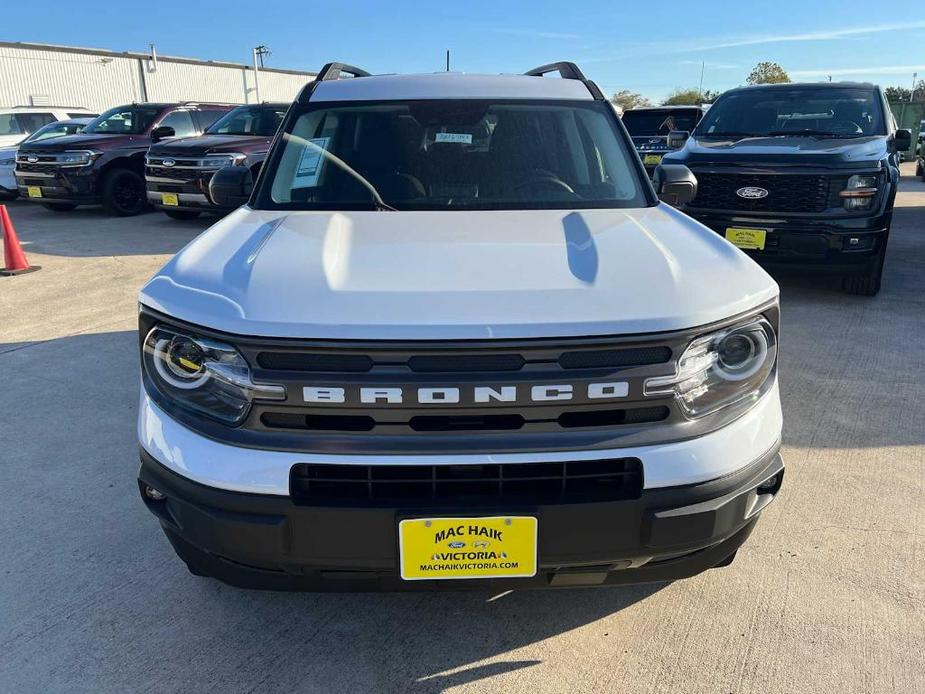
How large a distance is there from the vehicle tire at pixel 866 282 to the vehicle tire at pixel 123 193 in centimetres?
1019

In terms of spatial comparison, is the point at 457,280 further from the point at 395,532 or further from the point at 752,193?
the point at 752,193

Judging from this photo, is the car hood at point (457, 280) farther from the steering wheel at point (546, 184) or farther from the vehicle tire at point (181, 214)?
the vehicle tire at point (181, 214)

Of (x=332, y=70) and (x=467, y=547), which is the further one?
(x=332, y=70)

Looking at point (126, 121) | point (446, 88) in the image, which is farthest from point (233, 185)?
point (126, 121)

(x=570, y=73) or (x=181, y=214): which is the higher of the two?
(x=570, y=73)

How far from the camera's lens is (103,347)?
515cm

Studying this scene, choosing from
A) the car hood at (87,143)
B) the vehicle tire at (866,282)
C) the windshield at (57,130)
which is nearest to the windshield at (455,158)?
the vehicle tire at (866,282)

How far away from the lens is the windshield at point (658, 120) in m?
12.6

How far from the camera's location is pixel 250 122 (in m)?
10.8

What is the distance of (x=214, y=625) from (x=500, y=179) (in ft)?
6.65

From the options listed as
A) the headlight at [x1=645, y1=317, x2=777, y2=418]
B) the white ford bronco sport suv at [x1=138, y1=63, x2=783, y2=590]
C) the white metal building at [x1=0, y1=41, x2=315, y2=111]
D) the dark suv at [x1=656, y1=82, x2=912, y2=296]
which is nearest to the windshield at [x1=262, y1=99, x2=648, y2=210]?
the white ford bronco sport suv at [x1=138, y1=63, x2=783, y2=590]

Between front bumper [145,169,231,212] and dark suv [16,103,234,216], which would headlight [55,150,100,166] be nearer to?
dark suv [16,103,234,216]

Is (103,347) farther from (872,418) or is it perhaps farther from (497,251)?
(872,418)

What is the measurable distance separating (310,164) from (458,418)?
5.82ft
